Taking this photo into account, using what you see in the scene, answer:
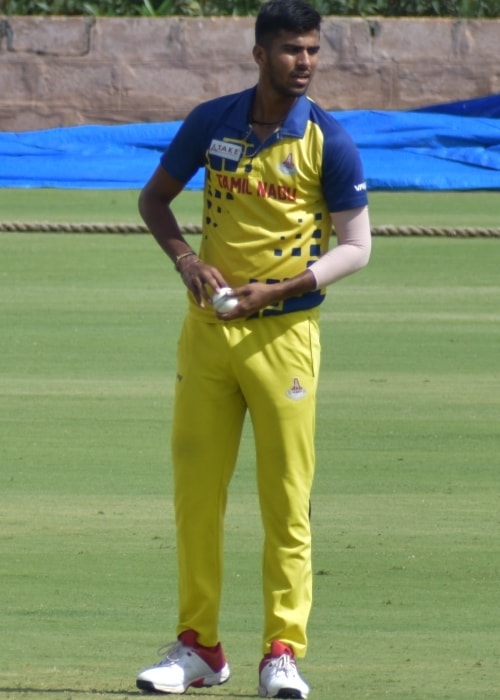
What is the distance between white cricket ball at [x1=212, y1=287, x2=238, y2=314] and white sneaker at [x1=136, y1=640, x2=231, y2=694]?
883 millimetres

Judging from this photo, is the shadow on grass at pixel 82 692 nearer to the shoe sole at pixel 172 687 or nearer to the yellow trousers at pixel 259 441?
the shoe sole at pixel 172 687

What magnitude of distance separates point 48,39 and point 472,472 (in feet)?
36.4

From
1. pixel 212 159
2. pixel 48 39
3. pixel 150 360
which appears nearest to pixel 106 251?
pixel 150 360

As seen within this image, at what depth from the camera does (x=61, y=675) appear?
432 centimetres

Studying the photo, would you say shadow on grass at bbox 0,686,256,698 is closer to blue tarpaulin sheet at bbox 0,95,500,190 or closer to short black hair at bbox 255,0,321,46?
short black hair at bbox 255,0,321,46

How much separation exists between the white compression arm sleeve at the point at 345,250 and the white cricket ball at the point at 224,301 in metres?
0.22

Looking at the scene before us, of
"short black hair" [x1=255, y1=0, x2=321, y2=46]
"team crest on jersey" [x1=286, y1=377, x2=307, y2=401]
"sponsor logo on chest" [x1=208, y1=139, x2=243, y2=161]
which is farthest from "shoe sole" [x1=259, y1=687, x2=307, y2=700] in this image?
"short black hair" [x1=255, y1=0, x2=321, y2=46]

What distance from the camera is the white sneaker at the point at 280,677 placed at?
4.09 meters

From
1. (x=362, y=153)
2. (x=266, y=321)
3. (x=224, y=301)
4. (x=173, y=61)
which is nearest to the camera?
(x=224, y=301)

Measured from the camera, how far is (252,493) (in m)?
6.41

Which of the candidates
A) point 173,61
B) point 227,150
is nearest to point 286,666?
point 227,150

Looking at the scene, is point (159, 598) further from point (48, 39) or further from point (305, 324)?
point (48, 39)

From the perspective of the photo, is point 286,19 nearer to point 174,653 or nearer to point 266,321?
point 266,321

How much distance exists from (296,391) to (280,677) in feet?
2.30
